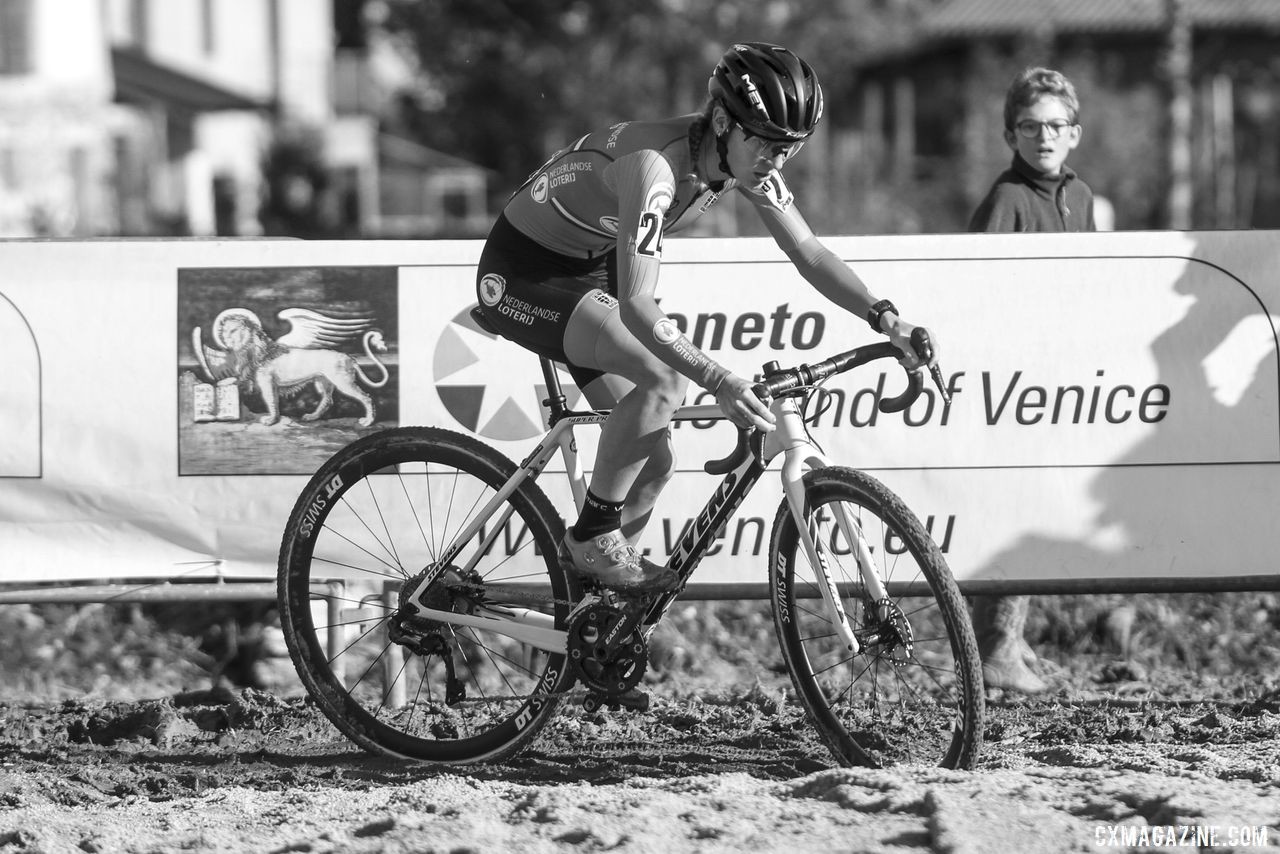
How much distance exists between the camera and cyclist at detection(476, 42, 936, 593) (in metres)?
4.32

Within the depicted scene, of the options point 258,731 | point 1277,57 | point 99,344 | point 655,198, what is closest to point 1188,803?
point 655,198

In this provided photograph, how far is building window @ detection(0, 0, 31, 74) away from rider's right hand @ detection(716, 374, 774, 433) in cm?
2359

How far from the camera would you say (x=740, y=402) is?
4.25 metres

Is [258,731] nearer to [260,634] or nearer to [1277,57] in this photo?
[260,634]

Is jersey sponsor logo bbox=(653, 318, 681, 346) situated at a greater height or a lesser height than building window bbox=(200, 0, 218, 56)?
lesser

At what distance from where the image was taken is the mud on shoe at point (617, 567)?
4.72m

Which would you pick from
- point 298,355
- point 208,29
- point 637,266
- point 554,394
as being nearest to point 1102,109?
point 208,29

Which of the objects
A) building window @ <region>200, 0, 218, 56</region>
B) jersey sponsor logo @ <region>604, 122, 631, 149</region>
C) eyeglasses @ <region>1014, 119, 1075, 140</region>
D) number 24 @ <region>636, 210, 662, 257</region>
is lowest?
number 24 @ <region>636, 210, 662, 257</region>

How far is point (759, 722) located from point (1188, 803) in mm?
1775

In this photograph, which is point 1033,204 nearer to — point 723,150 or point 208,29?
point 723,150

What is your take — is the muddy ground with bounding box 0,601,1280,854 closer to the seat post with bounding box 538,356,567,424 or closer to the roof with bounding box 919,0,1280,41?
the seat post with bounding box 538,356,567,424

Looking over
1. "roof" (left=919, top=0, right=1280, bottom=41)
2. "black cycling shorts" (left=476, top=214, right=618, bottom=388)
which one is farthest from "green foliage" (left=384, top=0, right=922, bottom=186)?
"black cycling shorts" (left=476, top=214, right=618, bottom=388)

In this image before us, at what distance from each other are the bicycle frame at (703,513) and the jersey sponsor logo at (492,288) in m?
0.26

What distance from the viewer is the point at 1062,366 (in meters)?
5.98
